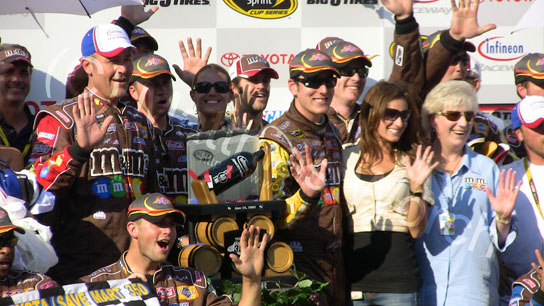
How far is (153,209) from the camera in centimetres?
431

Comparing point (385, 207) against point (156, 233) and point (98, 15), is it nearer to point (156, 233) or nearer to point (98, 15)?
point (156, 233)

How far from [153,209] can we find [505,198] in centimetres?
219

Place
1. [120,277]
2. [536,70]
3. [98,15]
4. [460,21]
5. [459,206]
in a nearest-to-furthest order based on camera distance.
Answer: [120,277]
[459,206]
[460,21]
[536,70]
[98,15]

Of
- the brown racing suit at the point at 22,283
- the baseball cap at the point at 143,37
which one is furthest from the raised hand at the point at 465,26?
the brown racing suit at the point at 22,283

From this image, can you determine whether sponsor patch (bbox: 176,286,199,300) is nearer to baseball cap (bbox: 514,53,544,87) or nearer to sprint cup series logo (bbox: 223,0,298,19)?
baseball cap (bbox: 514,53,544,87)

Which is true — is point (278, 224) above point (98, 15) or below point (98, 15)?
below

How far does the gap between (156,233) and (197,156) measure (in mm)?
677

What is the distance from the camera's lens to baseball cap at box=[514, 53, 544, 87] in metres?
6.30

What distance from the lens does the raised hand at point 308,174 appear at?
469 centimetres

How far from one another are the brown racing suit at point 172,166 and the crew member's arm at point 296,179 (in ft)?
2.81

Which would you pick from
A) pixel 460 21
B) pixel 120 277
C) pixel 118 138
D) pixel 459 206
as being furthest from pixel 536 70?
pixel 120 277

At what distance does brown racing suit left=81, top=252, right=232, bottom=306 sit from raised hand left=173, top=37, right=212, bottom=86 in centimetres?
251

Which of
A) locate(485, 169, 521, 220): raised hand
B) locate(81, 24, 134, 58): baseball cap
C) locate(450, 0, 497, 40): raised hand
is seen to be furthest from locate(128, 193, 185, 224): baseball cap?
locate(450, 0, 497, 40): raised hand

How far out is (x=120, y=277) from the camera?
4258mm
